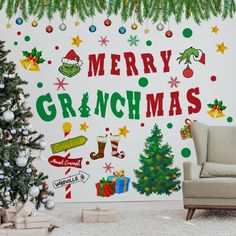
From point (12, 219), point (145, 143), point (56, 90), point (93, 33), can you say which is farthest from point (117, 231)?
point (93, 33)

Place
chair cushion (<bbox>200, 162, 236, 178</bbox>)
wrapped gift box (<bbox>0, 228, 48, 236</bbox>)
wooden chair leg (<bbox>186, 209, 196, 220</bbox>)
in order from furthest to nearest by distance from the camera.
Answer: chair cushion (<bbox>200, 162, 236, 178</bbox>) < wooden chair leg (<bbox>186, 209, 196, 220</bbox>) < wrapped gift box (<bbox>0, 228, 48, 236</bbox>)

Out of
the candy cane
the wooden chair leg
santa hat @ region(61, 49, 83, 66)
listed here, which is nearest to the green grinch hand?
santa hat @ region(61, 49, 83, 66)

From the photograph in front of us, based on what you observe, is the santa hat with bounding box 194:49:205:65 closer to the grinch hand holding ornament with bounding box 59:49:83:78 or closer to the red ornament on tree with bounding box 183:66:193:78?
the red ornament on tree with bounding box 183:66:193:78

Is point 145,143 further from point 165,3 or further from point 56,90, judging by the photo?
point 165,3

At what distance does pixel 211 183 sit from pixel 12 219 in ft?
6.14

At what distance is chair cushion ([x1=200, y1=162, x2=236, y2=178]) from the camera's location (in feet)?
17.2

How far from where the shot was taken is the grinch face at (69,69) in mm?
6082

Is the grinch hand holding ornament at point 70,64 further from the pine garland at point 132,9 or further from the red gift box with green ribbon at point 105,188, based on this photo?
the red gift box with green ribbon at point 105,188

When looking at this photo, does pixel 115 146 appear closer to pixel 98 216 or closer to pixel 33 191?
pixel 98 216

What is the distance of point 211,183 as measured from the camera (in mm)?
4922

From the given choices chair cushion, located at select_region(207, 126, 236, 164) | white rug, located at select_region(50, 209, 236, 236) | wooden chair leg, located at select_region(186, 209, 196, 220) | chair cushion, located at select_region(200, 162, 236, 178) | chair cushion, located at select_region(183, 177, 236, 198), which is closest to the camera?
white rug, located at select_region(50, 209, 236, 236)

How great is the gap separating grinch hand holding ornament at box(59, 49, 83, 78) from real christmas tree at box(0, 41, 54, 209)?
1336 millimetres

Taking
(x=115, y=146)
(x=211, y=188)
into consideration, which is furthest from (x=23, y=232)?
(x=115, y=146)

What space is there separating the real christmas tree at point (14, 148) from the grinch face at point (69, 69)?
133 centimetres
